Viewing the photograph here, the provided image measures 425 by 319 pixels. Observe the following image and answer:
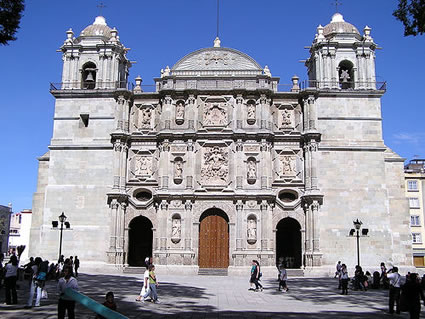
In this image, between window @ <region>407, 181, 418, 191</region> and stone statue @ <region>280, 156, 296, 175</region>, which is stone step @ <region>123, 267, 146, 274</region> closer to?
stone statue @ <region>280, 156, 296, 175</region>

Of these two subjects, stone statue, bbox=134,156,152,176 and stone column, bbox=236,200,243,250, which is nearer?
stone column, bbox=236,200,243,250

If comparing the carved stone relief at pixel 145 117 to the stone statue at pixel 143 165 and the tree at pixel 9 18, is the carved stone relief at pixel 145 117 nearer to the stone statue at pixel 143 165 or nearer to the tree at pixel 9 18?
the stone statue at pixel 143 165

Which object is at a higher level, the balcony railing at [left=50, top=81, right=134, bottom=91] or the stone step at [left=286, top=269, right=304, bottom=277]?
the balcony railing at [left=50, top=81, right=134, bottom=91]

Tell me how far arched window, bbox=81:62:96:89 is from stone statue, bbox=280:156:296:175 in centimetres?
1609

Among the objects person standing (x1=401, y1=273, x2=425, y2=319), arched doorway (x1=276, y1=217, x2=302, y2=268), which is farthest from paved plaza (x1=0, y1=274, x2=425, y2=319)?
arched doorway (x1=276, y1=217, x2=302, y2=268)

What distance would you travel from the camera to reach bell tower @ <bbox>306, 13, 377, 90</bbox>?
36.0m

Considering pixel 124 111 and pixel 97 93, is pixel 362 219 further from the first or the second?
pixel 97 93

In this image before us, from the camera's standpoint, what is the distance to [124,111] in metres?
35.8

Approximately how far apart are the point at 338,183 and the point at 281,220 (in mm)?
5001

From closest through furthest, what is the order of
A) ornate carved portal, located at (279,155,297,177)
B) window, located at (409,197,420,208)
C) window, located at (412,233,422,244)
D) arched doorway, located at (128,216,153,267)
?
ornate carved portal, located at (279,155,297,177) < arched doorway, located at (128,216,153,267) < window, located at (412,233,422,244) < window, located at (409,197,420,208)

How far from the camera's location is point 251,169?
113 feet

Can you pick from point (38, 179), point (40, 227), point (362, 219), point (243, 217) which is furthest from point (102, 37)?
point (362, 219)

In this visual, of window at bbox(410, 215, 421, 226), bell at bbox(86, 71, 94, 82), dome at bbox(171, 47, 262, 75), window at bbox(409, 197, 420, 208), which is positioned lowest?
window at bbox(410, 215, 421, 226)

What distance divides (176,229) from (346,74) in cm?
1786
